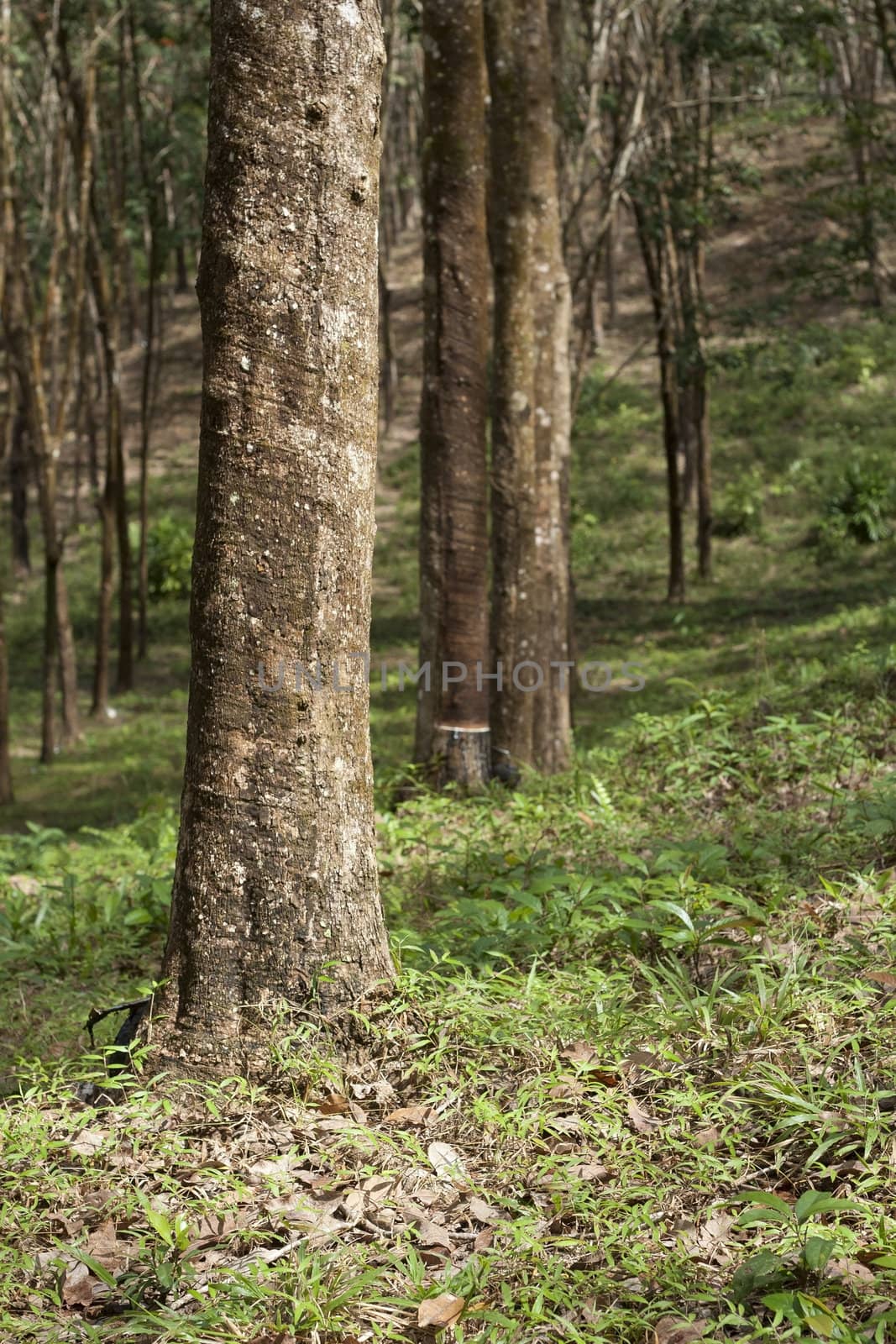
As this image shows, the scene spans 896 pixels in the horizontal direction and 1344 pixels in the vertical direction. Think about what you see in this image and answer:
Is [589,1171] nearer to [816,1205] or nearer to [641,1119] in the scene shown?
[641,1119]

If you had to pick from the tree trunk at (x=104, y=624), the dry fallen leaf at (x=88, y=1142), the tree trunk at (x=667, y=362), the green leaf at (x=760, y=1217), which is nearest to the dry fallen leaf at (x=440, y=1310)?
the green leaf at (x=760, y=1217)

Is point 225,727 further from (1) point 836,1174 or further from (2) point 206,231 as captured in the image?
(1) point 836,1174

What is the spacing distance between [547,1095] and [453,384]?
5170mm

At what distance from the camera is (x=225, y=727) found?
333 centimetres

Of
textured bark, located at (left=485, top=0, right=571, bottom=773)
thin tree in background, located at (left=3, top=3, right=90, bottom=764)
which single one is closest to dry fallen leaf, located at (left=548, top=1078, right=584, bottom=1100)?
textured bark, located at (left=485, top=0, right=571, bottom=773)

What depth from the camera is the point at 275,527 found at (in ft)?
10.8

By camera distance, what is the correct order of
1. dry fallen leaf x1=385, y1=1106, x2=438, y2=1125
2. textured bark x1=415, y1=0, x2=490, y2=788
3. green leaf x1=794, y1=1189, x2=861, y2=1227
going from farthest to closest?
textured bark x1=415, y1=0, x2=490, y2=788, dry fallen leaf x1=385, y1=1106, x2=438, y2=1125, green leaf x1=794, y1=1189, x2=861, y2=1227

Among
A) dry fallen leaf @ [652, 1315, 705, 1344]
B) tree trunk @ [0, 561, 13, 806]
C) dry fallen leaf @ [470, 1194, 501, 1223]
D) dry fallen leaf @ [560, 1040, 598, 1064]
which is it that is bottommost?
dry fallen leaf @ [652, 1315, 705, 1344]

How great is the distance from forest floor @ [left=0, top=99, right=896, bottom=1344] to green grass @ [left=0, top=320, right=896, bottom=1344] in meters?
0.01

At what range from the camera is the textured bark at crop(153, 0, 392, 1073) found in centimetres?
328

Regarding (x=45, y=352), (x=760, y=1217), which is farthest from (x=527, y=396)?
(x=45, y=352)

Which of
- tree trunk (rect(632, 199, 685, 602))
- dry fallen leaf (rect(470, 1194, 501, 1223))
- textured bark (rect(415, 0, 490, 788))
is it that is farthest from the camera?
tree trunk (rect(632, 199, 685, 602))

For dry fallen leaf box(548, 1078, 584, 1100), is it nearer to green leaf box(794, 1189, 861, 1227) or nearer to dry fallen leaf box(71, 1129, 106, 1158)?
green leaf box(794, 1189, 861, 1227)

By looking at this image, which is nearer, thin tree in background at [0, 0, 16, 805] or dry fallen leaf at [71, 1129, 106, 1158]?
dry fallen leaf at [71, 1129, 106, 1158]
